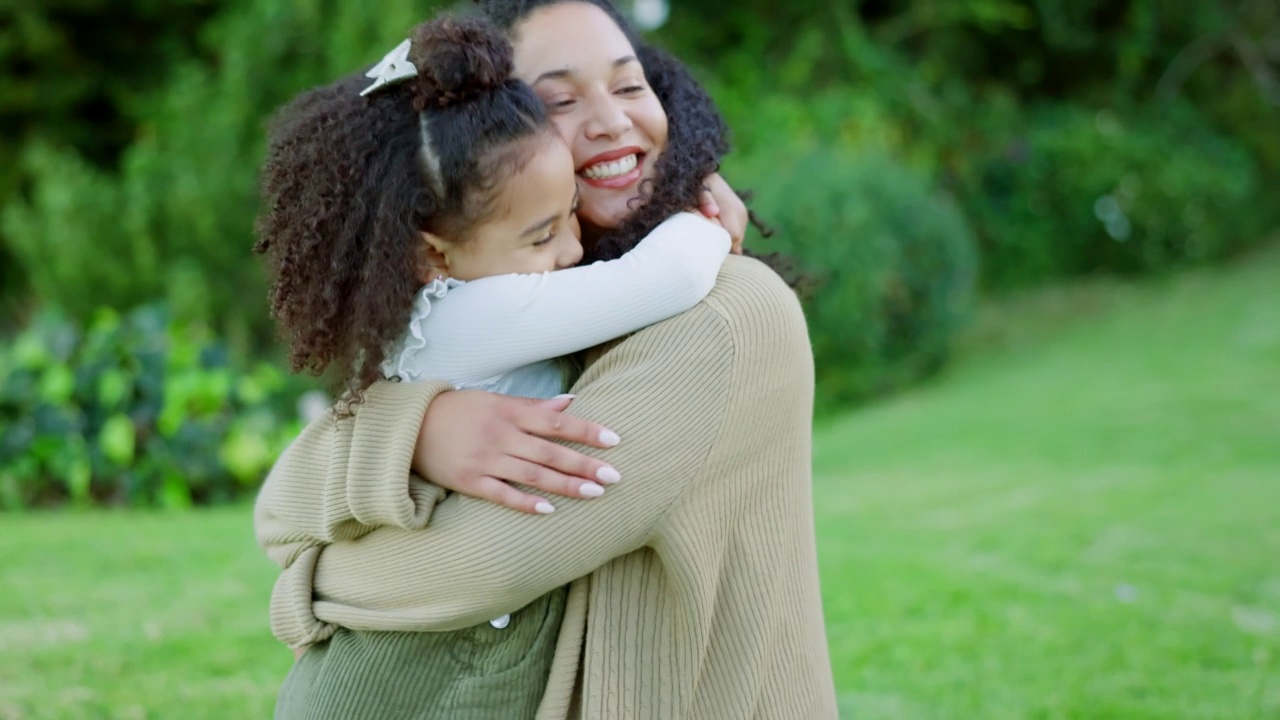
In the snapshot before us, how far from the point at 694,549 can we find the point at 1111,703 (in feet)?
8.17

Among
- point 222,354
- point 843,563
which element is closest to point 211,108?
point 222,354

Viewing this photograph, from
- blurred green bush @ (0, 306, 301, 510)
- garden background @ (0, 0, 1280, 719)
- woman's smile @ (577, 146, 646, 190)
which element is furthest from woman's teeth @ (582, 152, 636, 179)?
blurred green bush @ (0, 306, 301, 510)

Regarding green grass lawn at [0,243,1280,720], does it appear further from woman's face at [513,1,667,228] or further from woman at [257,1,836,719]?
woman's face at [513,1,667,228]

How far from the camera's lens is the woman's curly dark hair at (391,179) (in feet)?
6.35

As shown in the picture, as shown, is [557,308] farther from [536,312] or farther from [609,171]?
[609,171]

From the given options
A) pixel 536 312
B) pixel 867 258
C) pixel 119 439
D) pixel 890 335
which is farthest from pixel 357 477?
pixel 890 335

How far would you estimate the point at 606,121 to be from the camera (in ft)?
7.38

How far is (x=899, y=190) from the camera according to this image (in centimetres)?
1089

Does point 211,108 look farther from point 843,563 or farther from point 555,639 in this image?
point 555,639

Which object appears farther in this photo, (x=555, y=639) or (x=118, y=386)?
(x=118, y=386)

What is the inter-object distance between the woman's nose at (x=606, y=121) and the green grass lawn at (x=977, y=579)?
7.43 ft

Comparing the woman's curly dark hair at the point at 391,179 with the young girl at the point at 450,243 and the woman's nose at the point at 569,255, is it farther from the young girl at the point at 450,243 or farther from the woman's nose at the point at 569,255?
the woman's nose at the point at 569,255

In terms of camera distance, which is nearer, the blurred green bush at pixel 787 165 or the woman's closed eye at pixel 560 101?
the woman's closed eye at pixel 560 101

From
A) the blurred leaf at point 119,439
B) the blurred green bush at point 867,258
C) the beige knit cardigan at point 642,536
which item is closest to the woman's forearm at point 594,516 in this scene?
the beige knit cardigan at point 642,536
